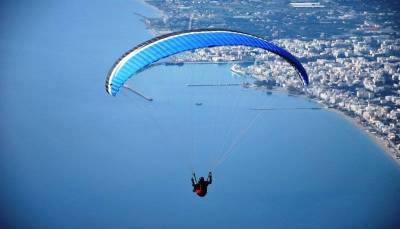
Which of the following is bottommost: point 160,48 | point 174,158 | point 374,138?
point 174,158

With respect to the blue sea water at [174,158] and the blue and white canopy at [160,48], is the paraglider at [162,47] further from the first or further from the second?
the blue sea water at [174,158]

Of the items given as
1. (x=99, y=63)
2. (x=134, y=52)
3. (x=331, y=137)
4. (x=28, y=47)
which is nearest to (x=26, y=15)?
(x=28, y=47)

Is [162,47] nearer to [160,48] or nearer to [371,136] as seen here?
[160,48]

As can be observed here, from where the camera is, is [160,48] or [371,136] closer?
[160,48]

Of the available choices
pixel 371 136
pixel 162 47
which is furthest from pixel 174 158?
pixel 162 47

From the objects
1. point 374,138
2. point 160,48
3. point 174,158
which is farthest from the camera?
point 374,138

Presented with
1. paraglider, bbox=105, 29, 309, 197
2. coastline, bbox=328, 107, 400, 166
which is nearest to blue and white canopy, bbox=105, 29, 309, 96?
paraglider, bbox=105, 29, 309, 197

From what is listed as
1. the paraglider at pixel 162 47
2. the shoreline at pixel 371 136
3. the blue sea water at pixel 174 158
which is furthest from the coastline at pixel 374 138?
the paraglider at pixel 162 47

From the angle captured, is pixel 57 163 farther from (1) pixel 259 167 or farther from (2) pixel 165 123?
(1) pixel 259 167
